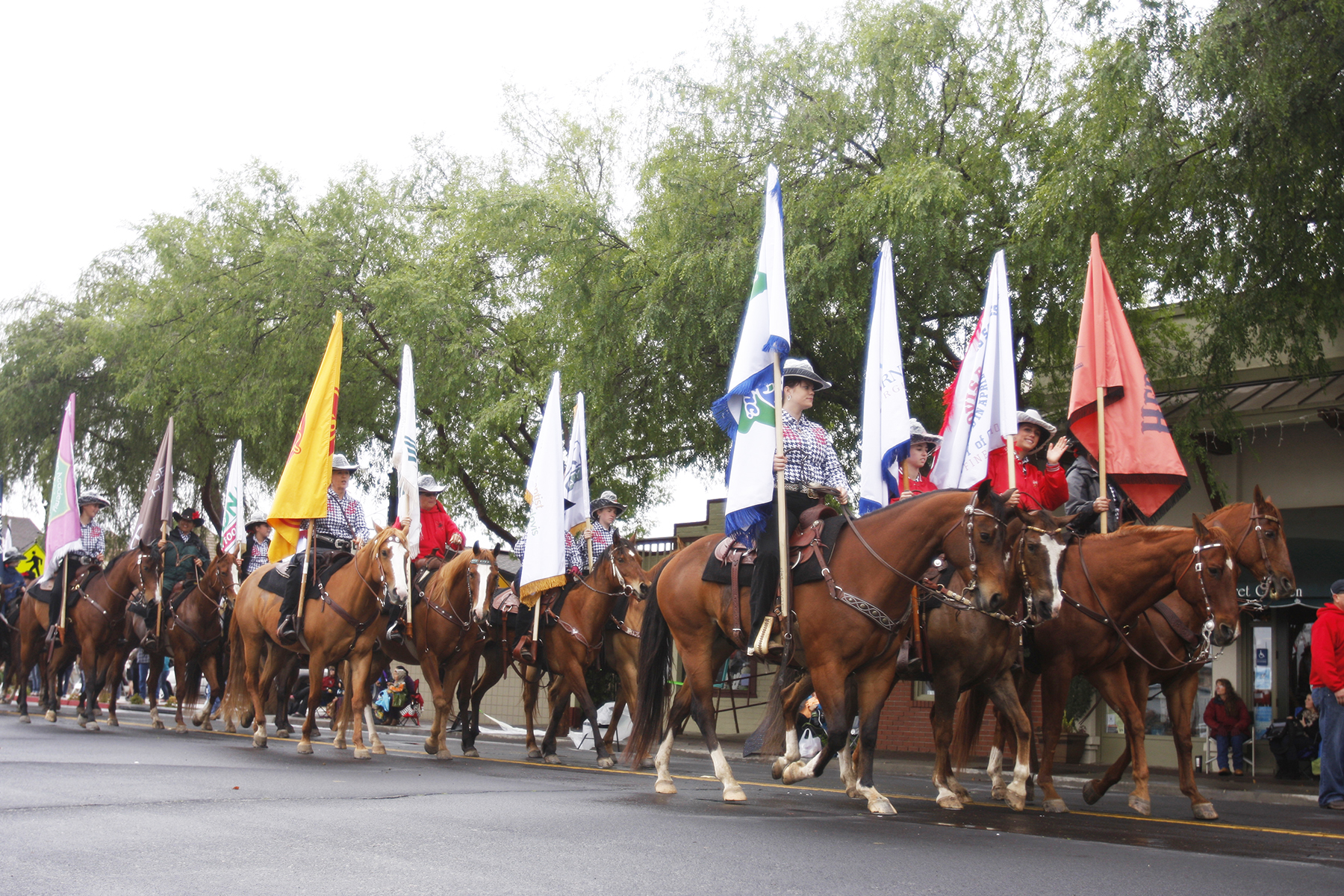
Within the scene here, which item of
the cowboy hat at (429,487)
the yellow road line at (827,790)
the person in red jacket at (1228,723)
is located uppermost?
the cowboy hat at (429,487)

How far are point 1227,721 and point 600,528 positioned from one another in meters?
9.07

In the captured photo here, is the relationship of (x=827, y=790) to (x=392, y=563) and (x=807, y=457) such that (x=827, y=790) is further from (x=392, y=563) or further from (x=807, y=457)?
(x=392, y=563)

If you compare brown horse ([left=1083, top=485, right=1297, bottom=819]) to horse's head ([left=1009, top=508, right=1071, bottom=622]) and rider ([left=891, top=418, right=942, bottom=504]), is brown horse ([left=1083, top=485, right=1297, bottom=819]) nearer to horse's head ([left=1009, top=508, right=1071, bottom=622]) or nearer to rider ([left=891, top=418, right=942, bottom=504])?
horse's head ([left=1009, top=508, right=1071, bottom=622])

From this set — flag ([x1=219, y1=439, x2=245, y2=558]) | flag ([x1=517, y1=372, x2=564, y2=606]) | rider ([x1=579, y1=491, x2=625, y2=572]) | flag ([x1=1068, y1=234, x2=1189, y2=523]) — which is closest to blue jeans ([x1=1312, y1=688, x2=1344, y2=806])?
flag ([x1=1068, y1=234, x2=1189, y2=523])

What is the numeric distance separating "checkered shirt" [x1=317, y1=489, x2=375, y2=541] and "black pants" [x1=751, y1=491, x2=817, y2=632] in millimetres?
7316

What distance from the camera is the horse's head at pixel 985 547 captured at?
810 cm

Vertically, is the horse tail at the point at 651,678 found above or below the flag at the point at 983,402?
below

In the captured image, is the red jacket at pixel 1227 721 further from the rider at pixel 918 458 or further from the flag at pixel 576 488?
the flag at pixel 576 488

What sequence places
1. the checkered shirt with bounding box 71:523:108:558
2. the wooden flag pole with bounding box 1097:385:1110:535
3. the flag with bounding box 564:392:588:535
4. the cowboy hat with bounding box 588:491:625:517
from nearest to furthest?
the wooden flag pole with bounding box 1097:385:1110:535
the flag with bounding box 564:392:588:535
the cowboy hat with bounding box 588:491:625:517
the checkered shirt with bounding box 71:523:108:558

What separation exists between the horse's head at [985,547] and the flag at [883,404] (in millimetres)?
2519

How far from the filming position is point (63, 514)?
18344 millimetres

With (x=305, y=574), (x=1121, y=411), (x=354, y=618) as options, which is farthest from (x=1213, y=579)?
(x=305, y=574)

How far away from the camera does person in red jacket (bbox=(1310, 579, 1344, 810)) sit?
1130 cm

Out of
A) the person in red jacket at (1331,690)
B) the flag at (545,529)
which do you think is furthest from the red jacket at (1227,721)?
the flag at (545,529)
